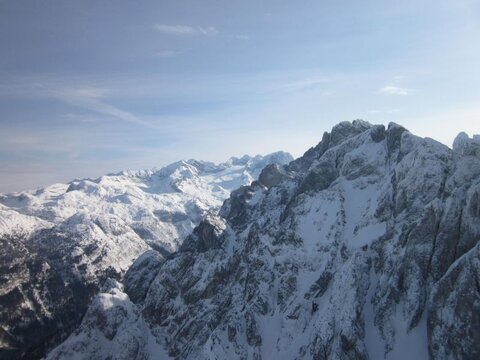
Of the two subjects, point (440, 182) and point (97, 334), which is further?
point (97, 334)

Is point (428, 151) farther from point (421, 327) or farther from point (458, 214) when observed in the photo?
point (421, 327)

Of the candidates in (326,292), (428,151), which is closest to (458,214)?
(428,151)

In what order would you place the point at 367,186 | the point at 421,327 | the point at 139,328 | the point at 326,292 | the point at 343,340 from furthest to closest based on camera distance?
the point at 139,328
the point at 367,186
the point at 326,292
the point at 343,340
the point at 421,327

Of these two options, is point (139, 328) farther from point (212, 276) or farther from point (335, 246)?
point (335, 246)

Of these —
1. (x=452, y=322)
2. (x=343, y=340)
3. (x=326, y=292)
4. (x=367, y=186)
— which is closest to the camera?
(x=452, y=322)

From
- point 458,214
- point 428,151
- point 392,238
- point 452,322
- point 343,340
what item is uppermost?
point 428,151

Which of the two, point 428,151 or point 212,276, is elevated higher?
point 428,151
